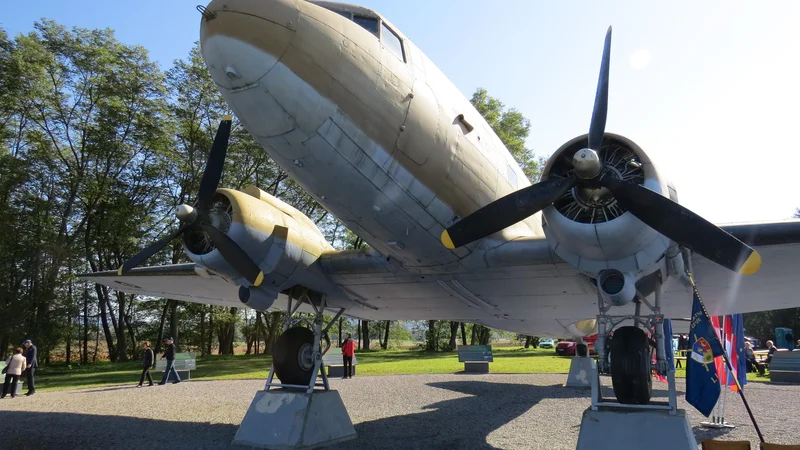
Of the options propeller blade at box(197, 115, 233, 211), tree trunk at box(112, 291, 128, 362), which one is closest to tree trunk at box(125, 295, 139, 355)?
tree trunk at box(112, 291, 128, 362)

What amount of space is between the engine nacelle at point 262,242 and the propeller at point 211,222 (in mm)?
181

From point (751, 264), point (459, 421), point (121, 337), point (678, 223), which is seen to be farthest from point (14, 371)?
point (121, 337)

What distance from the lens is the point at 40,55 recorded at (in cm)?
3109

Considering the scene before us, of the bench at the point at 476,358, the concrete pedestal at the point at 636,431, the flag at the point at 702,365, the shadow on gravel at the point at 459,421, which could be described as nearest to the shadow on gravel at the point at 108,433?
the shadow on gravel at the point at 459,421

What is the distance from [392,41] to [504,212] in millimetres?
2676

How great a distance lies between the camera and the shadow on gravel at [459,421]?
8352 mm

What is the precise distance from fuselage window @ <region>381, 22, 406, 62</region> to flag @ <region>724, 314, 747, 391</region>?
9.42m

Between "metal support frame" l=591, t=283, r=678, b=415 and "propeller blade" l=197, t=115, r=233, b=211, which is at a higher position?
"propeller blade" l=197, t=115, r=233, b=211

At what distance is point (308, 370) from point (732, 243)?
6.97m

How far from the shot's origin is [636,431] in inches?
243

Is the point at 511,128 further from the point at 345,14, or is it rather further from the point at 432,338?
the point at 345,14

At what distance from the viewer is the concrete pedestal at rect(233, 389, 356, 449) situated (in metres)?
7.86

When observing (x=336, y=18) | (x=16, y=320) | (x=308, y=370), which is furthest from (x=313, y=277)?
(x=16, y=320)

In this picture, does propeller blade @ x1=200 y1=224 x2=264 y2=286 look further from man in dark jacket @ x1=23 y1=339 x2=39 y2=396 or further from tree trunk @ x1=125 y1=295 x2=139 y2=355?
tree trunk @ x1=125 y1=295 x2=139 y2=355
